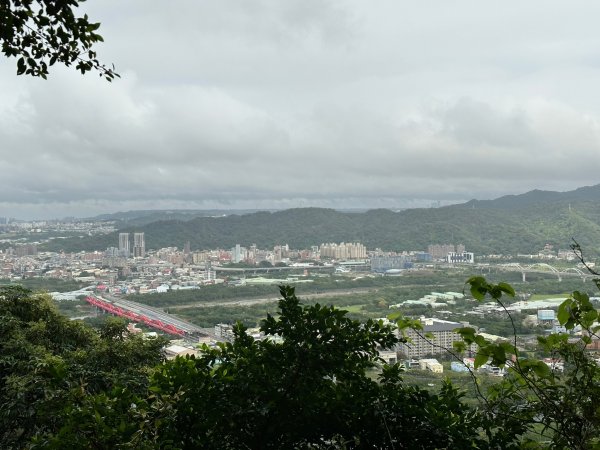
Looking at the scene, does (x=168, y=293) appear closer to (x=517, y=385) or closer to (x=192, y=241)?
(x=192, y=241)

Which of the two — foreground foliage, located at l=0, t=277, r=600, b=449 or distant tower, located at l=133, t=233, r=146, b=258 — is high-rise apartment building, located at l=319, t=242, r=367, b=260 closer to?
distant tower, located at l=133, t=233, r=146, b=258

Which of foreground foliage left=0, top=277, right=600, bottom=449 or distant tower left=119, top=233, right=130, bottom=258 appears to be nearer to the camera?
foreground foliage left=0, top=277, right=600, bottom=449

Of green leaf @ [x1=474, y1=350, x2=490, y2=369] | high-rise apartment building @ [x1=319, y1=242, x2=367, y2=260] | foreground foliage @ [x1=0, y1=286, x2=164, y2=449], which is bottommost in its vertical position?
high-rise apartment building @ [x1=319, y1=242, x2=367, y2=260]

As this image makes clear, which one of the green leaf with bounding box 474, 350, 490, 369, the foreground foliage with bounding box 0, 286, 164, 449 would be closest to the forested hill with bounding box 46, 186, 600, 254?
the foreground foliage with bounding box 0, 286, 164, 449

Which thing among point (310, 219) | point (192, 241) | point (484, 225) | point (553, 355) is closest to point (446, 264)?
point (484, 225)

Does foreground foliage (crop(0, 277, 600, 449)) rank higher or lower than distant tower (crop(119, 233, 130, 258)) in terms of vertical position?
higher

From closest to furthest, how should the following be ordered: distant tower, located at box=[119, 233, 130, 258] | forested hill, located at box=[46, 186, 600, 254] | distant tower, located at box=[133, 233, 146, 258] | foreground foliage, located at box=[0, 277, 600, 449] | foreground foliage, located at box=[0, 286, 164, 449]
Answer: foreground foliage, located at box=[0, 277, 600, 449], foreground foliage, located at box=[0, 286, 164, 449], forested hill, located at box=[46, 186, 600, 254], distant tower, located at box=[119, 233, 130, 258], distant tower, located at box=[133, 233, 146, 258]
